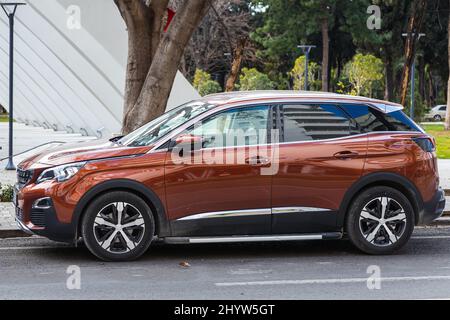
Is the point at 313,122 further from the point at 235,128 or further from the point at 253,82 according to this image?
the point at 253,82

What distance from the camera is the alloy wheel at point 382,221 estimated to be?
9555mm

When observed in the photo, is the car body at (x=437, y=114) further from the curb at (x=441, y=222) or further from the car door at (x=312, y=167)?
the car door at (x=312, y=167)

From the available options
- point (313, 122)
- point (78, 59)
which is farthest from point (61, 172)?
point (78, 59)

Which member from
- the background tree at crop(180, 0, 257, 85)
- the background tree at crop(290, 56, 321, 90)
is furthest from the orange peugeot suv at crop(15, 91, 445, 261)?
the background tree at crop(290, 56, 321, 90)

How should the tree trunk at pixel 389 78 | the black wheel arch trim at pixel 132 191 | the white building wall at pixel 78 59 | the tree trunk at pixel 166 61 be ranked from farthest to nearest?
the tree trunk at pixel 389 78 < the white building wall at pixel 78 59 < the tree trunk at pixel 166 61 < the black wheel arch trim at pixel 132 191

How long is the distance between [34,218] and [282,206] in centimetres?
245

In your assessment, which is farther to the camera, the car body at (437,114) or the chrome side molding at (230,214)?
the car body at (437,114)

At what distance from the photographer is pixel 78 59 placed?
2542cm

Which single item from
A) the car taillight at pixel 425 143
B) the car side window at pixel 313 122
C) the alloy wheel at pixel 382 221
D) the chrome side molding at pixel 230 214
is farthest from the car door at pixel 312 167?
the car taillight at pixel 425 143

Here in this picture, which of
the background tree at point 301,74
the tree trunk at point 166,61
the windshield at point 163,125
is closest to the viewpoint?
the windshield at point 163,125

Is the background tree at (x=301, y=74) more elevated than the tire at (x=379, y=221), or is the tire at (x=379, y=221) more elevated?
the background tree at (x=301, y=74)

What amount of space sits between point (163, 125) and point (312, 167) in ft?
5.40
